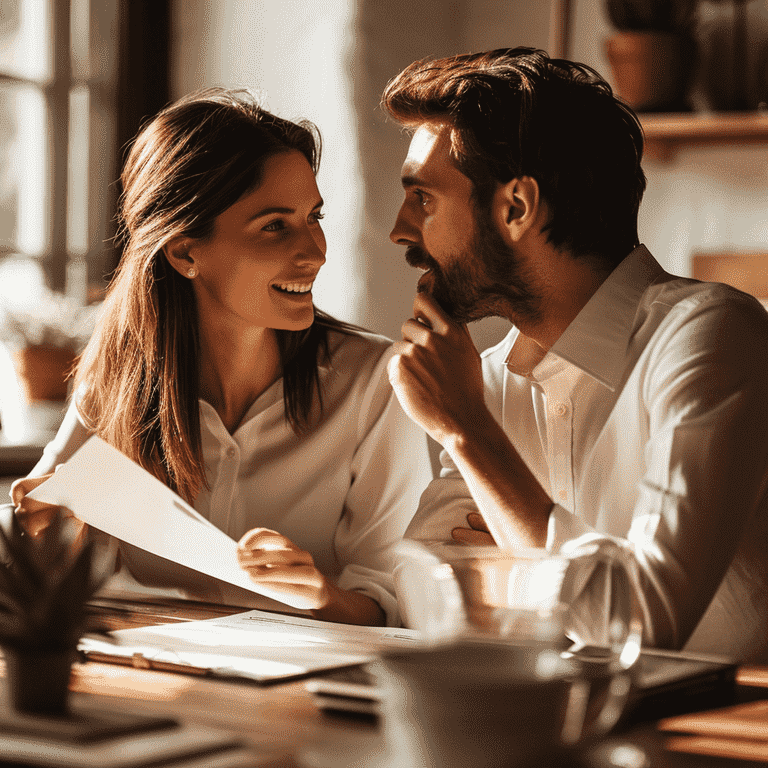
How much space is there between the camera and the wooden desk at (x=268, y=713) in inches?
27.2

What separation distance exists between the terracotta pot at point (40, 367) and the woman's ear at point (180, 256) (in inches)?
35.1

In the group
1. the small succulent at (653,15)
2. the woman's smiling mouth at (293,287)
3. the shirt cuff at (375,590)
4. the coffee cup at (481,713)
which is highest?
the small succulent at (653,15)

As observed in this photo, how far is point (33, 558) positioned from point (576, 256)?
3.15 ft

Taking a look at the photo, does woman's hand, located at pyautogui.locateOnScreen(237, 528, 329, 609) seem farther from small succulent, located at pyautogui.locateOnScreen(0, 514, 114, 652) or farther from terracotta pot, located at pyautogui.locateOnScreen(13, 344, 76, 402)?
terracotta pot, located at pyautogui.locateOnScreen(13, 344, 76, 402)

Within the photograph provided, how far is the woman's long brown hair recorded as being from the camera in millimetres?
1773

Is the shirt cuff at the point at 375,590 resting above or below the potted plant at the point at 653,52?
below

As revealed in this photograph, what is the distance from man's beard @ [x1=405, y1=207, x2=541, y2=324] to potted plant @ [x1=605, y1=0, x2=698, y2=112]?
1335 mm

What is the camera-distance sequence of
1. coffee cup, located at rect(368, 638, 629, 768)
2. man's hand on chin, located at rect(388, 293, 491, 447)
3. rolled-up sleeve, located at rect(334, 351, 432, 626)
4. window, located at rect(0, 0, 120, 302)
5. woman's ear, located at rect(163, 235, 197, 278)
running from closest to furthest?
1. coffee cup, located at rect(368, 638, 629, 768)
2. man's hand on chin, located at rect(388, 293, 491, 447)
3. rolled-up sleeve, located at rect(334, 351, 432, 626)
4. woman's ear, located at rect(163, 235, 197, 278)
5. window, located at rect(0, 0, 120, 302)

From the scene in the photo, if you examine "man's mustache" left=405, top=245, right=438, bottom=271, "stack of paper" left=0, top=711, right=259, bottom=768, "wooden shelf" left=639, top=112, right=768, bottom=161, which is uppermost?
"wooden shelf" left=639, top=112, right=768, bottom=161

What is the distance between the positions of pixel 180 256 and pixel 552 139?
67 centimetres

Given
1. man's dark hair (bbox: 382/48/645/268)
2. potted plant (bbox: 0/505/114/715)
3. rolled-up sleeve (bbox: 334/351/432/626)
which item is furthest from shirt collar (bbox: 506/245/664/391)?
potted plant (bbox: 0/505/114/715)

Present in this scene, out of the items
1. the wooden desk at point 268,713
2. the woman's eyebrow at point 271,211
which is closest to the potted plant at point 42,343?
the woman's eyebrow at point 271,211

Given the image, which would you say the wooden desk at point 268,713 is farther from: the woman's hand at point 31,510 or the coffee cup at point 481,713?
the woman's hand at point 31,510

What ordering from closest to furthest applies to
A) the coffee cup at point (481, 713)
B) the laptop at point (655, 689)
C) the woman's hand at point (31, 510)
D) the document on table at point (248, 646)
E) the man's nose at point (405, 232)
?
1. the coffee cup at point (481, 713)
2. the laptop at point (655, 689)
3. the document on table at point (248, 646)
4. the woman's hand at point (31, 510)
5. the man's nose at point (405, 232)
